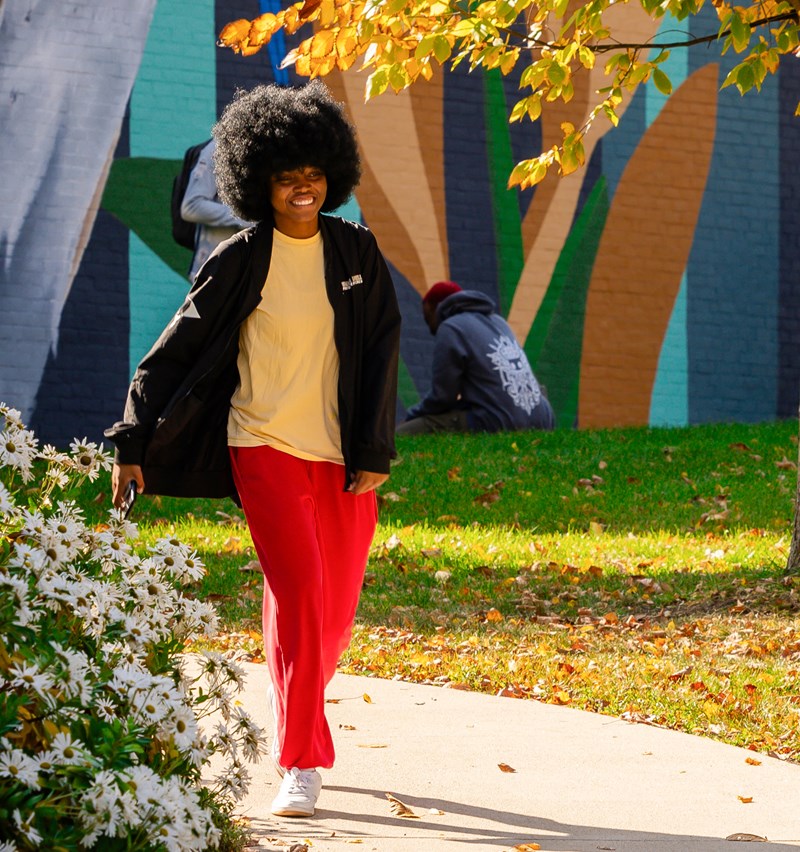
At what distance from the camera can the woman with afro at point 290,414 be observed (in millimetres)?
4305

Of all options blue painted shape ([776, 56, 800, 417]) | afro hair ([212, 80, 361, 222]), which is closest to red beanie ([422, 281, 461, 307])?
blue painted shape ([776, 56, 800, 417])

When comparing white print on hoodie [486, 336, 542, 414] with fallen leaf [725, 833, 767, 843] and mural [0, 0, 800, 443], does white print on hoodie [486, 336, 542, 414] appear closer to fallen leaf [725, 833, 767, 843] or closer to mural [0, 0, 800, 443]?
mural [0, 0, 800, 443]

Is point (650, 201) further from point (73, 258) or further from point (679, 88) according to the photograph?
point (73, 258)

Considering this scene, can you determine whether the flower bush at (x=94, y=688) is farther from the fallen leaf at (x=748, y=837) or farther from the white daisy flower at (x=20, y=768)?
the fallen leaf at (x=748, y=837)

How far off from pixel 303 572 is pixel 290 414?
0.49 m

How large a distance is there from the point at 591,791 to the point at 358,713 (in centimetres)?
129

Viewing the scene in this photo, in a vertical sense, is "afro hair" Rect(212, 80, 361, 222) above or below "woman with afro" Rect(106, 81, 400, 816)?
above

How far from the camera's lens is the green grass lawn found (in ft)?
19.8

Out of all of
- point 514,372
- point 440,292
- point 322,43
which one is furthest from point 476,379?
point 322,43

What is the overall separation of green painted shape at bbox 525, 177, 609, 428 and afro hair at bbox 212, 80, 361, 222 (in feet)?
34.1

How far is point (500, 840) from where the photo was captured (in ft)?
13.2

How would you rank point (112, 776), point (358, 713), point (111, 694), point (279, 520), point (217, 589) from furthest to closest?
point (217, 589) < point (358, 713) < point (279, 520) < point (111, 694) < point (112, 776)

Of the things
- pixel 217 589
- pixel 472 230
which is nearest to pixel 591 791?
pixel 217 589

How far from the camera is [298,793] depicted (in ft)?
13.8
